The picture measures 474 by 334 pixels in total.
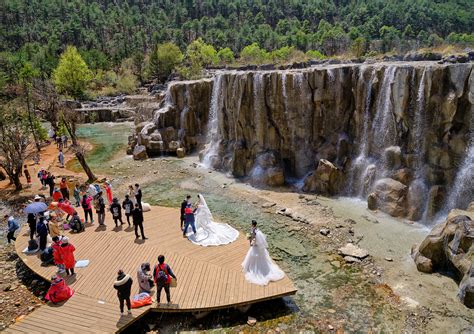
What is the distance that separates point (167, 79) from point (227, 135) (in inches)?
2065

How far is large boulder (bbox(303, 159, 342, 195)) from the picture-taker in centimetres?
2294

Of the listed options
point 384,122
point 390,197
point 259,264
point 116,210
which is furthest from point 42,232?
point 384,122

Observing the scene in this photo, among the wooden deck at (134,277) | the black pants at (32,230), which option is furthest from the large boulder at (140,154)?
the black pants at (32,230)

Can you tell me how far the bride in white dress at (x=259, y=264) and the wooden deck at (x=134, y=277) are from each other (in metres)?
0.24

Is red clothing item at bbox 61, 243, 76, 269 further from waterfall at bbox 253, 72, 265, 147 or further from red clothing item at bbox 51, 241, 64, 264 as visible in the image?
waterfall at bbox 253, 72, 265, 147

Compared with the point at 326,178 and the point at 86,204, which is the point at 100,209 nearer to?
the point at 86,204

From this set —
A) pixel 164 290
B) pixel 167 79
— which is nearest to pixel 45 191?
pixel 164 290

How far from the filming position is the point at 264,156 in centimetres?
2656

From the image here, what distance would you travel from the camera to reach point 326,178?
23016 millimetres

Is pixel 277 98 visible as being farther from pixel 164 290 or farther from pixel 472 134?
pixel 164 290

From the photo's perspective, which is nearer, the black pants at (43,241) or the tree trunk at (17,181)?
the black pants at (43,241)

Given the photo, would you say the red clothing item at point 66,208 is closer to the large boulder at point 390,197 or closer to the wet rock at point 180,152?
the large boulder at point 390,197

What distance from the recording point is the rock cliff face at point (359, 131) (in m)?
18.8

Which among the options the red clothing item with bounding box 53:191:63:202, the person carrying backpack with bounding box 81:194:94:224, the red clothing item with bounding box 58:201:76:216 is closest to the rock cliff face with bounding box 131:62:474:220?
the person carrying backpack with bounding box 81:194:94:224
